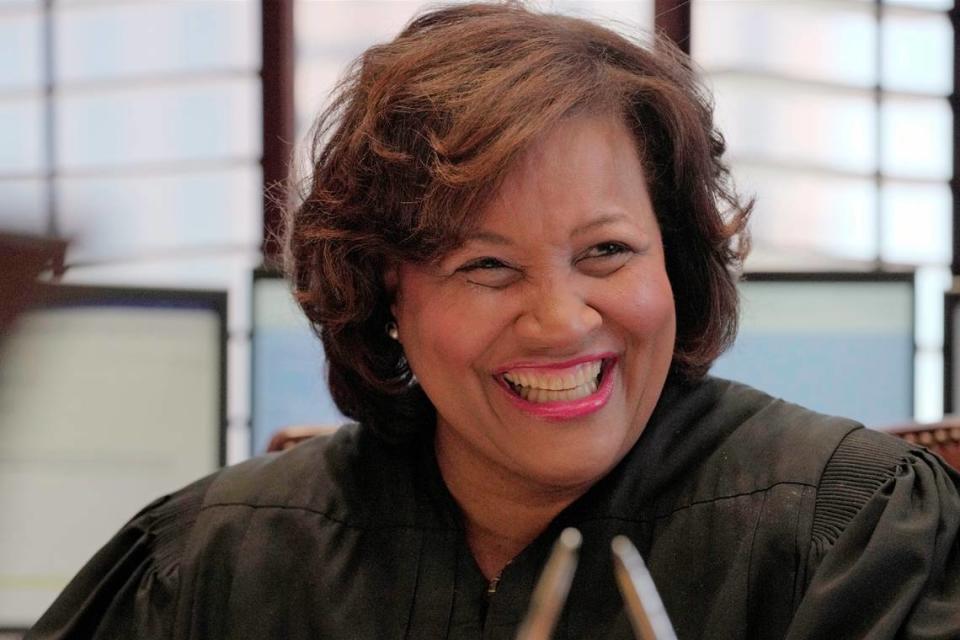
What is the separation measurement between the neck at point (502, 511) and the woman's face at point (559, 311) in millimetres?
63

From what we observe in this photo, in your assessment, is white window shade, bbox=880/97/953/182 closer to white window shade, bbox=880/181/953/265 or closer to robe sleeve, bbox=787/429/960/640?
white window shade, bbox=880/181/953/265

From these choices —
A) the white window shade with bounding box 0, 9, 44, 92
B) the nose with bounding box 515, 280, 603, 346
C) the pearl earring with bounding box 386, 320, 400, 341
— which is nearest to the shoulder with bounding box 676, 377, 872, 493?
the nose with bounding box 515, 280, 603, 346

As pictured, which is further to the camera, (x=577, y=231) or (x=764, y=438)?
(x=764, y=438)

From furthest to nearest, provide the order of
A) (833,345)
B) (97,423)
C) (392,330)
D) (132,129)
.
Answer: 1. (132,129)
2. (97,423)
3. (833,345)
4. (392,330)

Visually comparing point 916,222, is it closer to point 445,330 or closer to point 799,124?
point 799,124

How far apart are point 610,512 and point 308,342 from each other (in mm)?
1434

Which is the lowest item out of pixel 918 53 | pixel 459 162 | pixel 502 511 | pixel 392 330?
pixel 502 511

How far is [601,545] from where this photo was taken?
181 centimetres

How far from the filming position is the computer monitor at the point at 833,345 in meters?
3.07

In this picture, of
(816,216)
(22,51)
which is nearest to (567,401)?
(816,216)

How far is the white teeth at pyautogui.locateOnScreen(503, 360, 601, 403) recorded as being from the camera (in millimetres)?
1715

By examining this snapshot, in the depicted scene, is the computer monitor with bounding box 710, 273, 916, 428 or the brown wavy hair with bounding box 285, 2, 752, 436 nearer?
the brown wavy hair with bounding box 285, 2, 752, 436

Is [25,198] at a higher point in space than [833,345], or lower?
higher

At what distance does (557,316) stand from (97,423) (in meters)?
1.74
